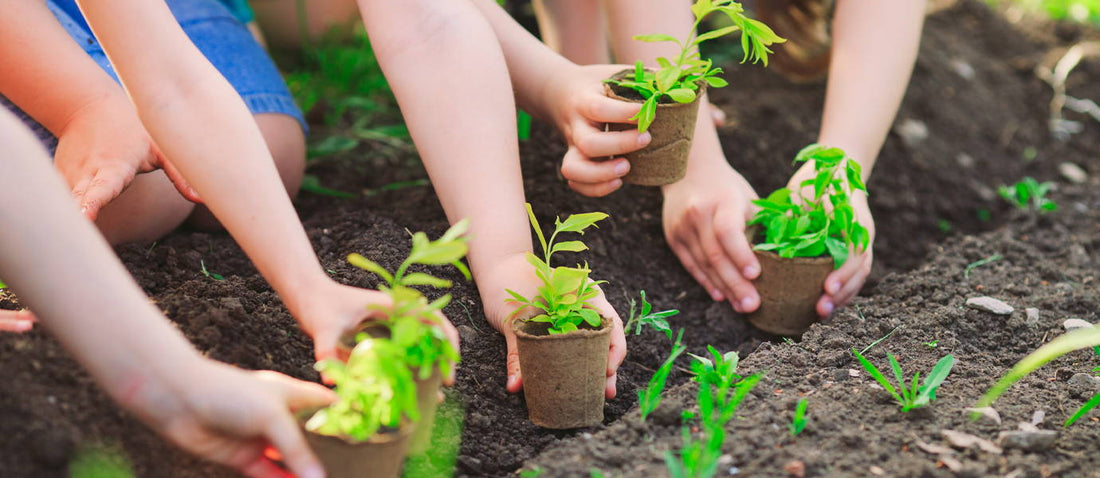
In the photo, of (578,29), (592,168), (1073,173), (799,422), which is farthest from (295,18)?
(1073,173)

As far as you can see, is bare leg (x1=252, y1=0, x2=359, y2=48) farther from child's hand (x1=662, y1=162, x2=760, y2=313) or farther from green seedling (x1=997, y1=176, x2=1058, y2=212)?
green seedling (x1=997, y1=176, x2=1058, y2=212)

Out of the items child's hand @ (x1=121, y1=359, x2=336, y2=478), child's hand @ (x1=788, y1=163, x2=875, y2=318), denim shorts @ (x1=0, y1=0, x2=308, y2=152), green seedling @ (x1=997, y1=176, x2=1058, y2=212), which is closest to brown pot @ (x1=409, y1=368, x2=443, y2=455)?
child's hand @ (x1=121, y1=359, x2=336, y2=478)

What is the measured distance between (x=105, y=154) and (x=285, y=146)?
0.48m

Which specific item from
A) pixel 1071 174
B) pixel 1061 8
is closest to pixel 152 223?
pixel 1071 174

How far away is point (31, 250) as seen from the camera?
3.38 ft

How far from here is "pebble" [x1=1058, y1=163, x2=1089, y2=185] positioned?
2762mm

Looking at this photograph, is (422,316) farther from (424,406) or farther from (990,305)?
(990,305)

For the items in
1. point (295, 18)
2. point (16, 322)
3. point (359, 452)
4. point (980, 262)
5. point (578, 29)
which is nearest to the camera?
point (359, 452)

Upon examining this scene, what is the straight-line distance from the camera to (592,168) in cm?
166

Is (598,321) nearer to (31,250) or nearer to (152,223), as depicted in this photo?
(31,250)

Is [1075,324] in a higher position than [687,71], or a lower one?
lower

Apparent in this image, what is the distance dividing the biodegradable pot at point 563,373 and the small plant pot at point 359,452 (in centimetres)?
29

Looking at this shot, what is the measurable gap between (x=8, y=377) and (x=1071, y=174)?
2776 mm

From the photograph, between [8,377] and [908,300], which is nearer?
[8,377]
